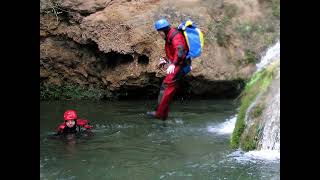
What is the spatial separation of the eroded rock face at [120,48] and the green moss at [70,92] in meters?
0.12

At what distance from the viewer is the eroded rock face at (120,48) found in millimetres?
12328

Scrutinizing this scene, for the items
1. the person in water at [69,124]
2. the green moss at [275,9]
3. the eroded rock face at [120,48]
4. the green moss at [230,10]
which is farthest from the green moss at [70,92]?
the green moss at [275,9]

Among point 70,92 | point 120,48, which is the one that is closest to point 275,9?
point 120,48

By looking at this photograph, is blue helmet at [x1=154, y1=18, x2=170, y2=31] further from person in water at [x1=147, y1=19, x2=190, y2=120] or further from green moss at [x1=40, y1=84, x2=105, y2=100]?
green moss at [x1=40, y1=84, x2=105, y2=100]

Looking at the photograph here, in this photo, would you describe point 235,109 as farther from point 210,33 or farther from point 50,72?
point 50,72

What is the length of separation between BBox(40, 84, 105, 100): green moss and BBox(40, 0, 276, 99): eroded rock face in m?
0.12

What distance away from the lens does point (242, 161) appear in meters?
6.56

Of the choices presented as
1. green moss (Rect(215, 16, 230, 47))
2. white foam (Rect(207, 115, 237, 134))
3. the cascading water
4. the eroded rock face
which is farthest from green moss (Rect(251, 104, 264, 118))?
green moss (Rect(215, 16, 230, 47))

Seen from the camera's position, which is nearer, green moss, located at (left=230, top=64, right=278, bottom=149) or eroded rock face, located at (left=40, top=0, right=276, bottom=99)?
green moss, located at (left=230, top=64, right=278, bottom=149)

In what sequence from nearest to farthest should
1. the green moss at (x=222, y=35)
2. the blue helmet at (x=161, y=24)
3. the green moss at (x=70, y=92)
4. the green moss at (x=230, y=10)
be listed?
1. the blue helmet at (x=161, y=24)
2. the green moss at (x=222, y=35)
3. the green moss at (x=70, y=92)
4. the green moss at (x=230, y=10)

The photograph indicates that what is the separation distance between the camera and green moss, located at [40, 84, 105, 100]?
1281 cm

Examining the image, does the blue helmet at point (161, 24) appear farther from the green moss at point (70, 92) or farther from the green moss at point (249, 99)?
the green moss at point (70, 92)

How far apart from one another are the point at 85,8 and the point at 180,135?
17.7ft
